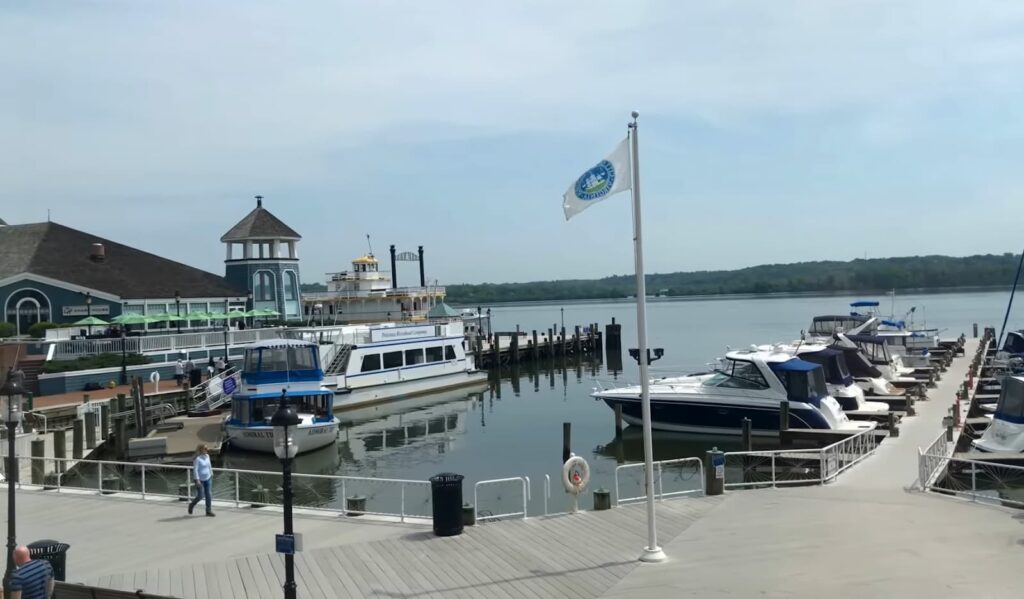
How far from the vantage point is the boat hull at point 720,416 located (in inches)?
1117

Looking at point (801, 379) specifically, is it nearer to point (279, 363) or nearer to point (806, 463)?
point (806, 463)

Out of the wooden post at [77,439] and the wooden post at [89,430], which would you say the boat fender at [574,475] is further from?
the wooden post at [89,430]

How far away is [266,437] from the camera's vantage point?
30.5 meters

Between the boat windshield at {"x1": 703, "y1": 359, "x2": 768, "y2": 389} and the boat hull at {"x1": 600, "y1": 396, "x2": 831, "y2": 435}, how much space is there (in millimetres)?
739

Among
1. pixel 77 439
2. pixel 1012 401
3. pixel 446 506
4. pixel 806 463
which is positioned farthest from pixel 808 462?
pixel 77 439

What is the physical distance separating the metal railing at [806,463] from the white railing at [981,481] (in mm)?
1943

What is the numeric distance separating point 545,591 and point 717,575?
7.37 feet

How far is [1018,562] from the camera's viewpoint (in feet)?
35.3

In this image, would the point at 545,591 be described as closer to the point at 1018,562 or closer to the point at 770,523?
the point at 770,523

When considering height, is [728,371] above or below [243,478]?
above

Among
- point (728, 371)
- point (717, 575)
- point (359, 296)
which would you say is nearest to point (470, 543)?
point (717, 575)

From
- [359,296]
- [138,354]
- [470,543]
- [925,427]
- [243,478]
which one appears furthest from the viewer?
[359,296]

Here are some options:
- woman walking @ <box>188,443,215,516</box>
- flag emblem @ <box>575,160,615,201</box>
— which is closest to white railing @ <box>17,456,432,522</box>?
woman walking @ <box>188,443,215,516</box>

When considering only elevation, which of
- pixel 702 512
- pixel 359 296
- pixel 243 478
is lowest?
pixel 243 478
